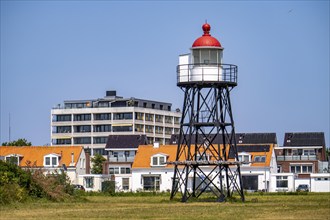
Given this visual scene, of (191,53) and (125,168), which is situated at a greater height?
(191,53)

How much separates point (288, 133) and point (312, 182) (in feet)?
79.8

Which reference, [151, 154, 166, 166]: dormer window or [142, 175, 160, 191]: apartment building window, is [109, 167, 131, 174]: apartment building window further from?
[151, 154, 166, 166]: dormer window

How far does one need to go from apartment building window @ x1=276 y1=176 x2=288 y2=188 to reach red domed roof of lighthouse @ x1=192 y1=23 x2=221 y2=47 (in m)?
50.1

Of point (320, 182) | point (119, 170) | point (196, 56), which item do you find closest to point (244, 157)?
point (320, 182)

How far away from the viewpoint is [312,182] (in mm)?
119875

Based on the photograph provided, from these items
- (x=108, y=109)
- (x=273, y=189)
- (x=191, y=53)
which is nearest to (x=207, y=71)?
(x=191, y=53)

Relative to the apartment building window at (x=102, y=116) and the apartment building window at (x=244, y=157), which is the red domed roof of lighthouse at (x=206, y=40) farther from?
the apartment building window at (x=102, y=116)

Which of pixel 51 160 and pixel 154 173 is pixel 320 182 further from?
pixel 51 160

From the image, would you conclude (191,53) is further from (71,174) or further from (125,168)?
(125,168)

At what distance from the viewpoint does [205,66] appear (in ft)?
232

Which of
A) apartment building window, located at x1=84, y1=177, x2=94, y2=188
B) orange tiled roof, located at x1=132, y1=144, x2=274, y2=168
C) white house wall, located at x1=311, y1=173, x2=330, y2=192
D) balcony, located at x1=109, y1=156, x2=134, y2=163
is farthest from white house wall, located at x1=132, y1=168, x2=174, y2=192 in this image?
white house wall, located at x1=311, y1=173, x2=330, y2=192

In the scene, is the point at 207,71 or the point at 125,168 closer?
the point at 207,71

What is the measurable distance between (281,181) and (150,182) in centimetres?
1542

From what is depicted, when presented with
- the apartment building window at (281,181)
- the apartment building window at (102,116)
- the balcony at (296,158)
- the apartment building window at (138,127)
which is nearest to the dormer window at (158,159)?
the apartment building window at (281,181)
